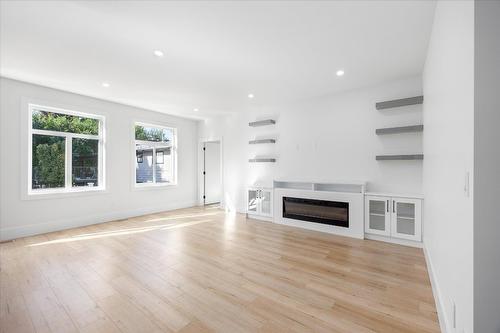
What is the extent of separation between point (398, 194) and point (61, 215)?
6359mm

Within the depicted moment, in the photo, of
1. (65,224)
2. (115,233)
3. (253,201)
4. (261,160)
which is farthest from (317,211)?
(65,224)

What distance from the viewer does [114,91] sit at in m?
4.51

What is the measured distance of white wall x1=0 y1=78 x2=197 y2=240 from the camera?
392cm

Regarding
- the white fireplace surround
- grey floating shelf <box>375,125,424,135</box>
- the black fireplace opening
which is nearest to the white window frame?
the white fireplace surround

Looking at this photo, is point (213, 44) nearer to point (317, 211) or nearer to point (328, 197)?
point (328, 197)

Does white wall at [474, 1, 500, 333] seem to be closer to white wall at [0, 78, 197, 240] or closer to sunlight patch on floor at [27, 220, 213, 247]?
sunlight patch on floor at [27, 220, 213, 247]

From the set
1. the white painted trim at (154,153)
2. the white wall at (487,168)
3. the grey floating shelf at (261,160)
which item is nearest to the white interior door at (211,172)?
the white painted trim at (154,153)

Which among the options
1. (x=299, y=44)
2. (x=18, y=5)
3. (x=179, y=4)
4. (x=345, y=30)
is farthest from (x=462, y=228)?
(x=18, y=5)

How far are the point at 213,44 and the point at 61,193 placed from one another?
4302mm

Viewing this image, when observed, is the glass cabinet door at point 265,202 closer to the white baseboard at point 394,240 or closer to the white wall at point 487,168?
the white baseboard at point 394,240

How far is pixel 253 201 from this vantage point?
551 centimetres

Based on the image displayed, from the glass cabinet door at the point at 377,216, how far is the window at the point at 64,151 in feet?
18.6

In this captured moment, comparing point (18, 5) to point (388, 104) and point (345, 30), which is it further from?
point (388, 104)

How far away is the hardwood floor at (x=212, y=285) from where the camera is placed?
6.03 ft
